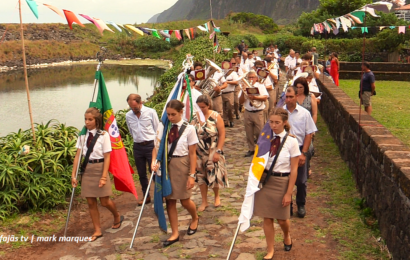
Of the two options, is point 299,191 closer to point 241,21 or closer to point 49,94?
point 49,94

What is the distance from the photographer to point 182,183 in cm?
506

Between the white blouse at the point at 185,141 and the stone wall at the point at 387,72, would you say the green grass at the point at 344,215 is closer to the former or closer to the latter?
the white blouse at the point at 185,141

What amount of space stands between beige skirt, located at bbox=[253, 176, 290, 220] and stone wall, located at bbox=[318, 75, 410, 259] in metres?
1.08

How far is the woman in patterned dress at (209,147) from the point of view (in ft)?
19.0

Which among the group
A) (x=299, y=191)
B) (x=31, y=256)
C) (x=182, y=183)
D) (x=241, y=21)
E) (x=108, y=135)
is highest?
(x=241, y=21)

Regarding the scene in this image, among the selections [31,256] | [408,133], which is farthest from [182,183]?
[408,133]

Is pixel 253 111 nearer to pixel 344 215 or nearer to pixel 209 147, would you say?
pixel 209 147

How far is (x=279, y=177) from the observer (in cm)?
448

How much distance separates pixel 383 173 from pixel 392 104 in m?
9.36

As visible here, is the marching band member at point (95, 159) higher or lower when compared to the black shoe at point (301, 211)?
higher

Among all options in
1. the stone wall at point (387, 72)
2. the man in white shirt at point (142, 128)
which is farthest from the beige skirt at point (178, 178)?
the stone wall at point (387, 72)

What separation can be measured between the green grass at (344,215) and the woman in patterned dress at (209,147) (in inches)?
56.9

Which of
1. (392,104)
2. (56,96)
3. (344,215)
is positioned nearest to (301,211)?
(344,215)

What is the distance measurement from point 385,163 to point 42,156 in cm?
484
